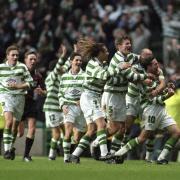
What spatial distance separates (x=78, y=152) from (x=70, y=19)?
12537 mm

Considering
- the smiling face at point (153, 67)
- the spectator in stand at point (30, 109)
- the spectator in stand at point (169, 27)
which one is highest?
the spectator in stand at point (169, 27)

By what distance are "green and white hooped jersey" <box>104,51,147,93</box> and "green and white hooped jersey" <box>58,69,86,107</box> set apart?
1.48 metres

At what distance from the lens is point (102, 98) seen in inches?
784

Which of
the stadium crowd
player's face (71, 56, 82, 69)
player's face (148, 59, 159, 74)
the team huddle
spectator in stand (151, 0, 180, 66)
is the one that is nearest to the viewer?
the team huddle

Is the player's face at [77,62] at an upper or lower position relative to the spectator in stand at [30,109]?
upper

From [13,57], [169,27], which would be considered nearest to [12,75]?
[13,57]

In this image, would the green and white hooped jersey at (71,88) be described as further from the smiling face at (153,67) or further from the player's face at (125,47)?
the player's face at (125,47)

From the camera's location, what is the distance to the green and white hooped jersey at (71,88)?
21.0 metres

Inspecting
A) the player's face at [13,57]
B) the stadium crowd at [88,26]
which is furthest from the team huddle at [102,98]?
the stadium crowd at [88,26]

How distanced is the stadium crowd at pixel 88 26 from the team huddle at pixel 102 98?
6921 millimetres

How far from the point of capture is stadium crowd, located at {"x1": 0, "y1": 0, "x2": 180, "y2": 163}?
29.7 metres

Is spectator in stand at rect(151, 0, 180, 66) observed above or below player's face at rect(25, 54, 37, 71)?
above

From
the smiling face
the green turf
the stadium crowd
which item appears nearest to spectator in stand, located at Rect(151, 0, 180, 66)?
the stadium crowd

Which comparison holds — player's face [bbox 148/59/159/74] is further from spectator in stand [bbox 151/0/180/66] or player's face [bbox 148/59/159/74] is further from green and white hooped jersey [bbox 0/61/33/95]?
spectator in stand [bbox 151/0/180/66]
